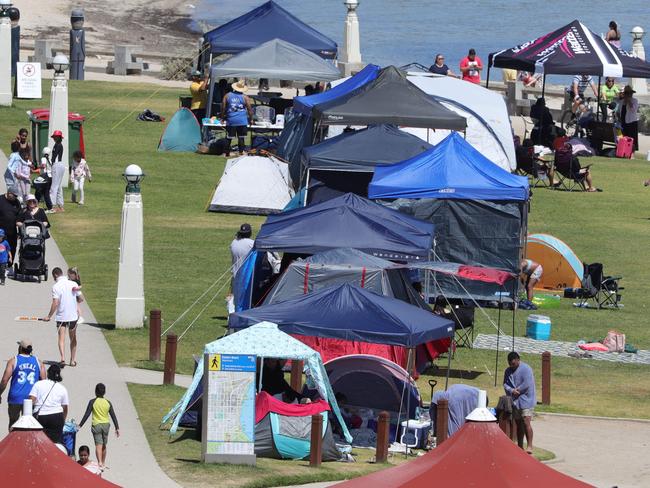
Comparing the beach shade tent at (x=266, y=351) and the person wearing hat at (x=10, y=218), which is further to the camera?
the person wearing hat at (x=10, y=218)

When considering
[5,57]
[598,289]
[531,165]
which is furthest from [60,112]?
[598,289]

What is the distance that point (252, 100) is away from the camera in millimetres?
42875

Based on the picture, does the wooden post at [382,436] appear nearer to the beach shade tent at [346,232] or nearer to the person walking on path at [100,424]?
the person walking on path at [100,424]

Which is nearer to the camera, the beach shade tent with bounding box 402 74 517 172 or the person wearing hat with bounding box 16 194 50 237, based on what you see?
the person wearing hat with bounding box 16 194 50 237

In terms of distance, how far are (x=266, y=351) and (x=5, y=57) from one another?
26.3m

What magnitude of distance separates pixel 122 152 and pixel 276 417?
21.4 metres

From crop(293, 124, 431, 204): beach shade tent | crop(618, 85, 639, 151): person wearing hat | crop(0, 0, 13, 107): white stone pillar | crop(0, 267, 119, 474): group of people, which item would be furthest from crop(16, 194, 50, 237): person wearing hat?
crop(618, 85, 639, 151): person wearing hat

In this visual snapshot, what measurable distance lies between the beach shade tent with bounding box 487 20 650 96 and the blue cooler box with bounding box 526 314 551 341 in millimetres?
16322

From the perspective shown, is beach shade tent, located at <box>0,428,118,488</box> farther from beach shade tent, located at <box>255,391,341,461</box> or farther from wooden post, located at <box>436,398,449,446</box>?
wooden post, located at <box>436,398,449,446</box>

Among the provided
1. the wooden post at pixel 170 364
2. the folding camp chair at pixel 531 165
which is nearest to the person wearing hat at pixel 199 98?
the folding camp chair at pixel 531 165

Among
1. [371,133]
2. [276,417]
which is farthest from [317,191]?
[276,417]

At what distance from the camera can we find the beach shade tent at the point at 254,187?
35625 mm

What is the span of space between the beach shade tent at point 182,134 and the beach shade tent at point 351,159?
8.21 meters

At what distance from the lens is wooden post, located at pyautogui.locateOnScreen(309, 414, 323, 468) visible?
20.0 m
